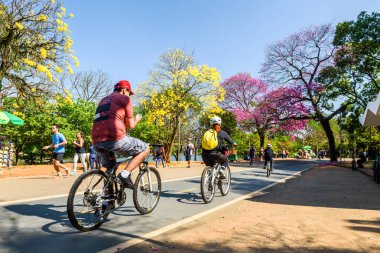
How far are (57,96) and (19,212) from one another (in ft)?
42.3

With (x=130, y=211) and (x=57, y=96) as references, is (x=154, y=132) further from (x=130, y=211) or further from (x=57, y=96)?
(x=130, y=211)

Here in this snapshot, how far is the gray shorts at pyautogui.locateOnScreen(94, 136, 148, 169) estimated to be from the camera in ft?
14.6

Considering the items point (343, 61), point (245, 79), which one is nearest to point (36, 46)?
point (343, 61)

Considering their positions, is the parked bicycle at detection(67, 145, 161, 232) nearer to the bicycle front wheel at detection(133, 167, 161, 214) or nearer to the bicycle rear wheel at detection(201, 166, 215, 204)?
the bicycle front wheel at detection(133, 167, 161, 214)

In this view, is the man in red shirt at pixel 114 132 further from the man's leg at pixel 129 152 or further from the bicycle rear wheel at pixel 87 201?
the bicycle rear wheel at pixel 87 201

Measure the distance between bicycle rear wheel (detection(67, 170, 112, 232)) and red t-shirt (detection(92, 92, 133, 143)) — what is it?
Answer: 1.69 feet

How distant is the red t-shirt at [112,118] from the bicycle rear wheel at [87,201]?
52cm

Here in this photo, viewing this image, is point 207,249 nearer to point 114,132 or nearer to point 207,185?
point 114,132

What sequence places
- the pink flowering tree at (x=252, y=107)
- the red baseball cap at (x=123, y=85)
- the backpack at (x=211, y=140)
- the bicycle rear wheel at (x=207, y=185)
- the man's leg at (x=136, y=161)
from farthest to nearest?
1. the pink flowering tree at (x=252, y=107)
2. the backpack at (x=211, y=140)
3. the bicycle rear wheel at (x=207, y=185)
4. the red baseball cap at (x=123, y=85)
5. the man's leg at (x=136, y=161)

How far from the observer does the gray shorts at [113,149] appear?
4.46m

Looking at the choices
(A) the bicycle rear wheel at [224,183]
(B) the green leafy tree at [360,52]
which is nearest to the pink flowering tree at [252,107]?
(B) the green leafy tree at [360,52]

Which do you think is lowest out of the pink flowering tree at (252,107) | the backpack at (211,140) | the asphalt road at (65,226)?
the asphalt road at (65,226)

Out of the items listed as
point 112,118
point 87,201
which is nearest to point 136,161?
point 112,118

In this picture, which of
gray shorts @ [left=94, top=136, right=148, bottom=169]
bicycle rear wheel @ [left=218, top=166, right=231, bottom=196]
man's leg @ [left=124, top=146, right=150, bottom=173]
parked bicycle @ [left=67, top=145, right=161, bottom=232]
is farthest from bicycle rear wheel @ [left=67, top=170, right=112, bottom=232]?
bicycle rear wheel @ [left=218, top=166, right=231, bottom=196]
